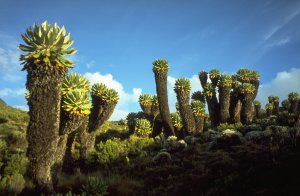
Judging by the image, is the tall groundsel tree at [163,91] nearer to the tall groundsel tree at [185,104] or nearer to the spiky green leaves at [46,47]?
the tall groundsel tree at [185,104]

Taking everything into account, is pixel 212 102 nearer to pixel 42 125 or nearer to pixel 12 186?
pixel 42 125

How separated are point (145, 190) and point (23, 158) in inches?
263

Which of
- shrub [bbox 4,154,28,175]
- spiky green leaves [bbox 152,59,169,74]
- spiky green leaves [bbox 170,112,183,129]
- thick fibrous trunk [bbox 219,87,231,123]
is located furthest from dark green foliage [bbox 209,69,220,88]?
shrub [bbox 4,154,28,175]

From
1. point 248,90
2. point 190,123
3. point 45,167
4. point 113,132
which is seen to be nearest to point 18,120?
point 113,132

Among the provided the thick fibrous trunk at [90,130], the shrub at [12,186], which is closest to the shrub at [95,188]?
the shrub at [12,186]

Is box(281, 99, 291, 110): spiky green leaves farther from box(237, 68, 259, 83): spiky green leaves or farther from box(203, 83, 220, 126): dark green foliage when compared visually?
box(203, 83, 220, 126): dark green foliage

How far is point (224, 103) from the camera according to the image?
86.4ft

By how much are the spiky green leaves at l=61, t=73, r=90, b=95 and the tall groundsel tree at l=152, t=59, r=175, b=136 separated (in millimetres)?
10963

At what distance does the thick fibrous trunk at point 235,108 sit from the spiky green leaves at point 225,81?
1.57 m

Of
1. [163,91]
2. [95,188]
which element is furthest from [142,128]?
[95,188]

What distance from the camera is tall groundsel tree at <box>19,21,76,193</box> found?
394 inches

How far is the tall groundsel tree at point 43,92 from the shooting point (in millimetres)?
10008

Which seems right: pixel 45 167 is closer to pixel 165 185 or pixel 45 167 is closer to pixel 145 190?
pixel 145 190

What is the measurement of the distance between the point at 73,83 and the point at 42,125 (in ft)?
12.7
